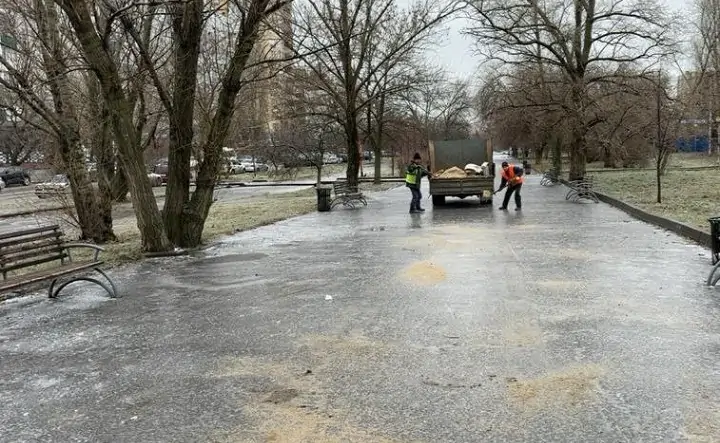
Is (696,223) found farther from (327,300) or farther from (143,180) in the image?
(143,180)

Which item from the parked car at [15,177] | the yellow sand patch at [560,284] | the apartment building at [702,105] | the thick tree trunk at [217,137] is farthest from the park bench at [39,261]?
the parked car at [15,177]

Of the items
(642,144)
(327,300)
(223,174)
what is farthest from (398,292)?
(642,144)

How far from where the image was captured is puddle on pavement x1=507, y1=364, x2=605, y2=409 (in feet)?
14.4

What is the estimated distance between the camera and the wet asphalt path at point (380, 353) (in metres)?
4.17

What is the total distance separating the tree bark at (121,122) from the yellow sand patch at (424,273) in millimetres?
5107

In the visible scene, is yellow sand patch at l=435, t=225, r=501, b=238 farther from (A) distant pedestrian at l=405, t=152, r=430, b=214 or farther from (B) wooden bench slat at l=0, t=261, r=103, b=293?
(B) wooden bench slat at l=0, t=261, r=103, b=293

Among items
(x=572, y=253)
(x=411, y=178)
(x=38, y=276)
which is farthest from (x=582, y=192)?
(x=38, y=276)

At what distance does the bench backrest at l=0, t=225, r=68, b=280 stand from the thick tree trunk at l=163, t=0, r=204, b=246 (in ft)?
11.6

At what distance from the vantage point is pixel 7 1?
1373 cm

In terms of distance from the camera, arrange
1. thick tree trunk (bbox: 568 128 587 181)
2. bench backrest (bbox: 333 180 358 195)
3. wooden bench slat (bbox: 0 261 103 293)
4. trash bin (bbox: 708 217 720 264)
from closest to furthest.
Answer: wooden bench slat (bbox: 0 261 103 293), trash bin (bbox: 708 217 720 264), bench backrest (bbox: 333 180 358 195), thick tree trunk (bbox: 568 128 587 181)

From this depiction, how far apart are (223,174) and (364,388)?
32.4ft

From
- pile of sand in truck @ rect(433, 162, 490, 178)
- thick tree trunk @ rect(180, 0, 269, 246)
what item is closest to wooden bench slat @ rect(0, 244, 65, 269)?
thick tree trunk @ rect(180, 0, 269, 246)

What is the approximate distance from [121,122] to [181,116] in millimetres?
1461

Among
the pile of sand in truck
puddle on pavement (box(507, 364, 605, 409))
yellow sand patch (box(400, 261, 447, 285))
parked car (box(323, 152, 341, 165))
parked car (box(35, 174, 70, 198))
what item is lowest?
puddle on pavement (box(507, 364, 605, 409))
